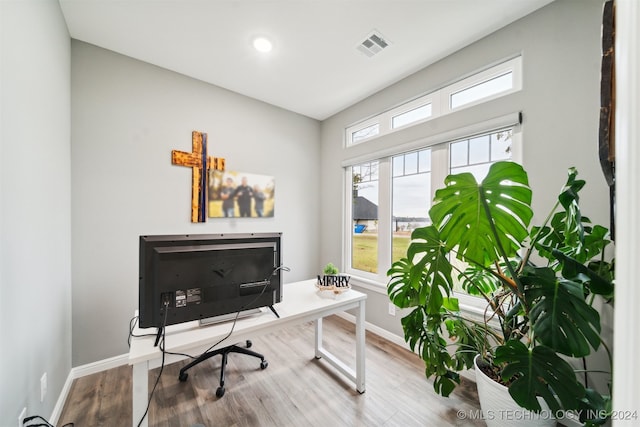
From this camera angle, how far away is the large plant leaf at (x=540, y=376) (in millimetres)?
984

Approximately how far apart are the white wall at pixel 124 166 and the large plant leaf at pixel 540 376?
254 cm

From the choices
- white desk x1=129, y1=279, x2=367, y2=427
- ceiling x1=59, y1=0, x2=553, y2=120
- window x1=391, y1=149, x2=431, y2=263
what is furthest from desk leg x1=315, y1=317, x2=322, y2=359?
ceiling x1=59, y1=0, x2=553, y2=120

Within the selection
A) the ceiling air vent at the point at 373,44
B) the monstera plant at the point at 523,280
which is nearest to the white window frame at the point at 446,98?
the ceiling air vent at the point at 373,44

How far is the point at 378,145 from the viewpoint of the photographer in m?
2.79

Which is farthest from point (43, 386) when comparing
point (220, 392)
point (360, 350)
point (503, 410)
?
point (503, 410)

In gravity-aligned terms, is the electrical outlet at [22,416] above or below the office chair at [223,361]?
above

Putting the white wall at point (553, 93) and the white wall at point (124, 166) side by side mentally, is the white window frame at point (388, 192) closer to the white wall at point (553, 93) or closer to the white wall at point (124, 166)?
the white wall at point (553, 93)

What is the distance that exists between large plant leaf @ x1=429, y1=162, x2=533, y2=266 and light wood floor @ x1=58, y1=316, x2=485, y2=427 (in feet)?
3.99

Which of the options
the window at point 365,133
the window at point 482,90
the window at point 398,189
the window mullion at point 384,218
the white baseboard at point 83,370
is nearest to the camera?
the white baseboard at point 83,370

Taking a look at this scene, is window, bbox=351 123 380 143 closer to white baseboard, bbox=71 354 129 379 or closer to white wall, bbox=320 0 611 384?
white wall, bbox=320 0 611 384

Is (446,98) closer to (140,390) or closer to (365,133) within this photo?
(365,133)

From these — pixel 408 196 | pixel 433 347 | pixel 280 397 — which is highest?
pixel 408 196

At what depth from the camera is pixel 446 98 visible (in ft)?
7.23

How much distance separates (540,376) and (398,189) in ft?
6.37
